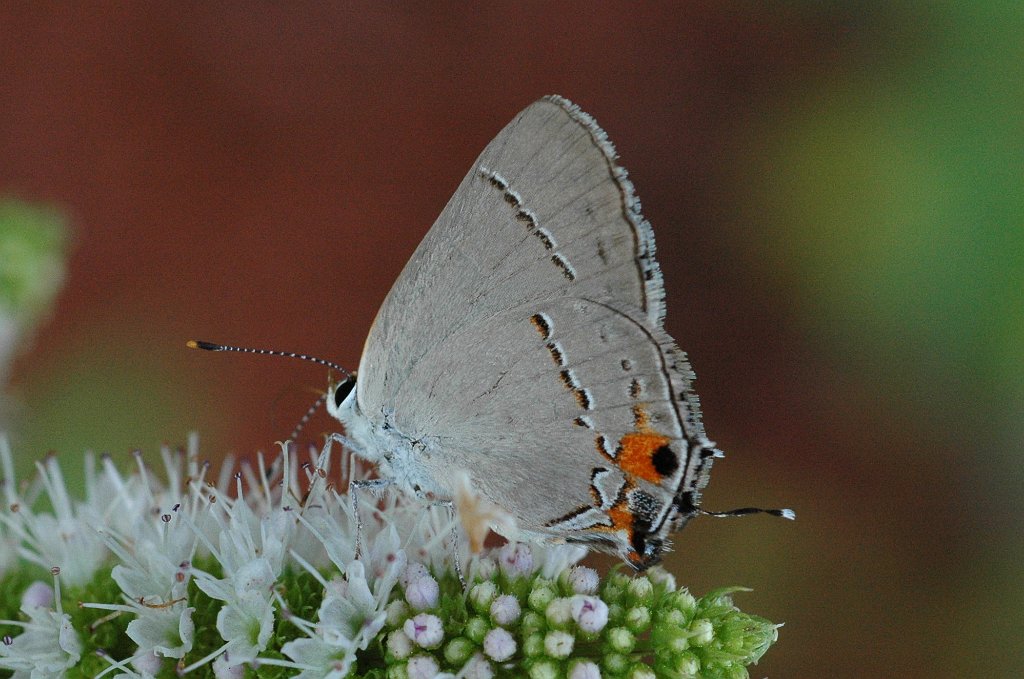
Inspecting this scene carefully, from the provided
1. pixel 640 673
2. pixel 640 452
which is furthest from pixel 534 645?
pixel 640 452

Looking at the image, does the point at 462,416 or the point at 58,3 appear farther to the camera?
the point at 58,3

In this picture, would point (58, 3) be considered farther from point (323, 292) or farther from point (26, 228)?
point (26, 228)

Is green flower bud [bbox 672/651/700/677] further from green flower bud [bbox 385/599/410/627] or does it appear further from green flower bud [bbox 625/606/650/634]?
green flower bud [bbox 385/599/410/627]

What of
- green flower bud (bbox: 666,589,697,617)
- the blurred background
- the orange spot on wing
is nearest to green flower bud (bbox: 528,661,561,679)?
green flower bud (bbox: 666,589,697,617)

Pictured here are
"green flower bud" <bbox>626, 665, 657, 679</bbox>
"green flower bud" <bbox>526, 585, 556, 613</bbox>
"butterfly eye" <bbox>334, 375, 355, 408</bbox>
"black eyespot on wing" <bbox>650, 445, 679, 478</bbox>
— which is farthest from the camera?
"butterfly eye" <bbox>334, 375, 355, 408</bbox>

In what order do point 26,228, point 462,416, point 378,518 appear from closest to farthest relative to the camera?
point 462,416 → point 378,518 → point 26,228

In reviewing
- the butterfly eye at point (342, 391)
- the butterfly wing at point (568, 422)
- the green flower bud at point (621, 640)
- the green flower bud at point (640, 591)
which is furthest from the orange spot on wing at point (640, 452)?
the butterfly eye at point (342, 391)

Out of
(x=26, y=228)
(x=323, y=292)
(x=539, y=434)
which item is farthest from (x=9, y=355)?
(x=323, y=292)

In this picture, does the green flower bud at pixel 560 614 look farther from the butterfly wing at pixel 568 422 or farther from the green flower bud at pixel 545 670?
the butterfly wing at pixel 568 422
